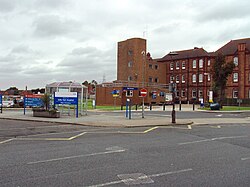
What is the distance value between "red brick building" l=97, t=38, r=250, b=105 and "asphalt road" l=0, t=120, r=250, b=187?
45742 mm

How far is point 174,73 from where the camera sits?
7719 centimetres

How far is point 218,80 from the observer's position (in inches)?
1772

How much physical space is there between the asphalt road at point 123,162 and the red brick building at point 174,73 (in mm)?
45742

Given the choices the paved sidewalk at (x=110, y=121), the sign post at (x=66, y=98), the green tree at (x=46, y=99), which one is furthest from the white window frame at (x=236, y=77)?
the green tree at (x=46, y=99)

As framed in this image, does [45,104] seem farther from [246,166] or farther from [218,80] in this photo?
[218,80]

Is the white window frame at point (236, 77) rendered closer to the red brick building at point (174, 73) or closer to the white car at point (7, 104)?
the red brick building at point (174, 73)

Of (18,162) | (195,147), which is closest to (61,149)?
(18,162)

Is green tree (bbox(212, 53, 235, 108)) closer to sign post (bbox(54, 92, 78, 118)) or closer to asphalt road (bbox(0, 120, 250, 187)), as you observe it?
sign post (bbox(54, 92, 78, 118))

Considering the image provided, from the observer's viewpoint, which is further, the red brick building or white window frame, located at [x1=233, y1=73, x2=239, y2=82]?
white window frame, located at [x1=233, y1=73, x2=239, y2=82]

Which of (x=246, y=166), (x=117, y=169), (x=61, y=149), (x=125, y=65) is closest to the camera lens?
(x=117, y=169)

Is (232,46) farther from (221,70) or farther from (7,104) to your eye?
(7,104)

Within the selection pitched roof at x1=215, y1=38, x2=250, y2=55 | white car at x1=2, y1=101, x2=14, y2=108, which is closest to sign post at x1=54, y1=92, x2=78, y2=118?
white car at x1=2, y1=101, x2=14, y2=108

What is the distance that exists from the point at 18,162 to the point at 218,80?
4113 cm

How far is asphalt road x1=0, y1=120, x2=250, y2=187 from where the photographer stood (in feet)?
20.0
